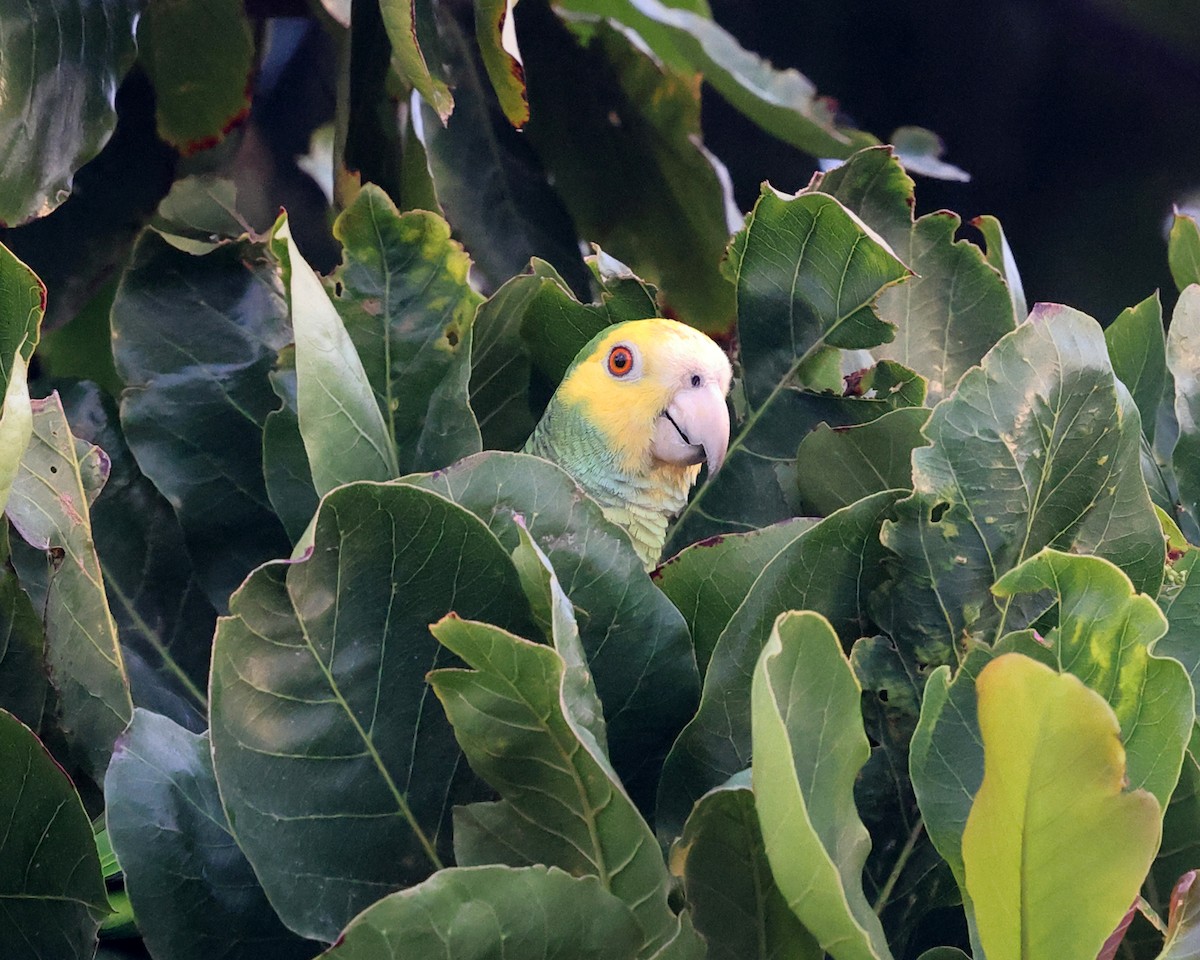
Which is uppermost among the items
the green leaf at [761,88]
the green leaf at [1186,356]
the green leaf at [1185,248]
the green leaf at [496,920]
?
the green leaf at [761,88]

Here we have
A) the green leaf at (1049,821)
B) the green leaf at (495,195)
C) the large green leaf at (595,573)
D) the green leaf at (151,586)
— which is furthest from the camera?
the green leaf at (495,195)

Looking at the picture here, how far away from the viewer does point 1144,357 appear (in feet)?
1.78

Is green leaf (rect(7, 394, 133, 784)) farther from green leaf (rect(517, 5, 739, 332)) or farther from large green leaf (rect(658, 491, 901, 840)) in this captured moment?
green leaf (rect(517, 5, 739, 332))

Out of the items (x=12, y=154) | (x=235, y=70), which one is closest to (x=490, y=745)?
(x=12, y=154)

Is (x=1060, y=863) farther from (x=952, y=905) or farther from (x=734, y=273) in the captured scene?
(x=734, y=273)

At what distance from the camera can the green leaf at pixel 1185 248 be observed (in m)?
0.59

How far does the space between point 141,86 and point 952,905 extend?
2.29ft

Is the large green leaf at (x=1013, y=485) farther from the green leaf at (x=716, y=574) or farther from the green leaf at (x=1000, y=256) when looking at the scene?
the green leaf at (x=1000, y=256)

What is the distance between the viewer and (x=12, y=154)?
0.47 meters

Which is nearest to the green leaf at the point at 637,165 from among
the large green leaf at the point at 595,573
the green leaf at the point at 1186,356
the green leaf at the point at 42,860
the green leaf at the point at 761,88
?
the green leaf at the point at 761,88

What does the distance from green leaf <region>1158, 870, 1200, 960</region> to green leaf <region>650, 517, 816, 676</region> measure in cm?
16

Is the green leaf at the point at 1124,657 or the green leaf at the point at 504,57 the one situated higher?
the green leaf at the point at 504,57

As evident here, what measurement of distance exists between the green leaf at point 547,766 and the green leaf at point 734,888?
0.04ft

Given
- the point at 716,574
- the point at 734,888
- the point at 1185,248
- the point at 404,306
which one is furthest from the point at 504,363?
the point at 1185,248
